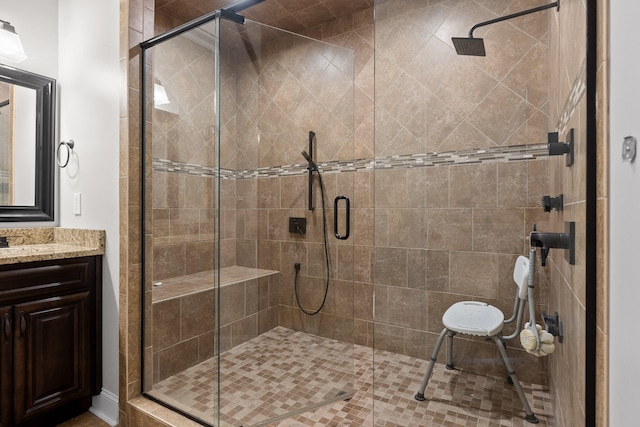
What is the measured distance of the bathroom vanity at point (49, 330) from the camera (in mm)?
1621

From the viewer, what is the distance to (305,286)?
78.6 inches

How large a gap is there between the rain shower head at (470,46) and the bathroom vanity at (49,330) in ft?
→ 6.78

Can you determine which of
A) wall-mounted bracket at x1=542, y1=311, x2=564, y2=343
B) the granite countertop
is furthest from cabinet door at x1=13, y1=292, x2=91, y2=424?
wall-mounted bracket at x1=542, y1=311, x2=564, y2=343

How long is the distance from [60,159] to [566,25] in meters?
2.73

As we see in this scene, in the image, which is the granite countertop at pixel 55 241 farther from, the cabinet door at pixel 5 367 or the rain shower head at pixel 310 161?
the rain shower head at pixel 310 161

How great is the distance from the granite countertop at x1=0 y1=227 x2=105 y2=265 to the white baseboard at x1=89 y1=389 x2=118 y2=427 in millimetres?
818

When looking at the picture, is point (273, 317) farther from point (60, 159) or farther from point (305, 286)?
point (60, 159)

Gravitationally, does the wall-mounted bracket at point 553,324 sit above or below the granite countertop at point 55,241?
below

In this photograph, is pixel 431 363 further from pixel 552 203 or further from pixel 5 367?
pixel 5 367

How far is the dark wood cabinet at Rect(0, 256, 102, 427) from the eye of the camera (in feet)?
5.32

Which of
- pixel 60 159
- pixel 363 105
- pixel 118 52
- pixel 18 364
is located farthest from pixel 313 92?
pixel 18 364

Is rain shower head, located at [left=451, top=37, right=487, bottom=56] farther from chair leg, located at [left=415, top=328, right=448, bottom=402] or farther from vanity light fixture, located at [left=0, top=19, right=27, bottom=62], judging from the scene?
vanity light fixture, located at [left=0, top=19, right=27, bottom=62]

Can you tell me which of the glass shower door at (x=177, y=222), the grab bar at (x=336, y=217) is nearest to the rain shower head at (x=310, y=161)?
the grab bar at (x=336, y=217)
